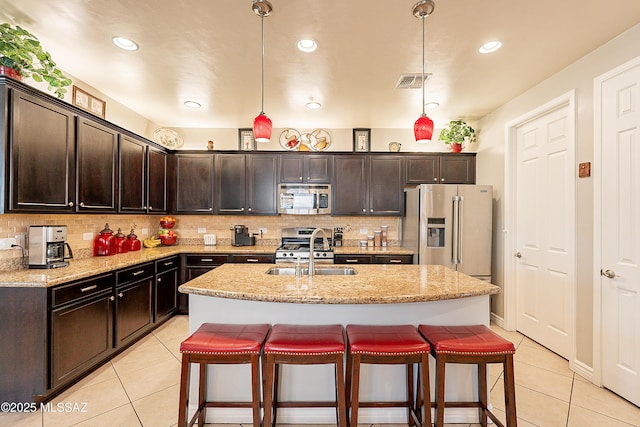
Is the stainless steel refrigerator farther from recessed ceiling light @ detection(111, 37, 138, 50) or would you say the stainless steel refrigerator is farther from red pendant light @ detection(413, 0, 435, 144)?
recessed ceiling light @ detection(111, 37, 138, 50)

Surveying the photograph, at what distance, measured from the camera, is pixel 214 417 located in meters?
1.96

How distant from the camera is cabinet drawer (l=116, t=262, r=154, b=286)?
2.88 m

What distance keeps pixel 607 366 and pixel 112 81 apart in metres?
5.27

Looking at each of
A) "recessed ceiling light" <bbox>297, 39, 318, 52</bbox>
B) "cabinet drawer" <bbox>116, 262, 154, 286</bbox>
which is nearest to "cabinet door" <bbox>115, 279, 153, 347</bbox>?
"cabinet drawer" <bbox>116, 262, 154, 286</bbox>

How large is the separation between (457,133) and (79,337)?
189 inches

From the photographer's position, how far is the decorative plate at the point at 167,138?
14.6ft

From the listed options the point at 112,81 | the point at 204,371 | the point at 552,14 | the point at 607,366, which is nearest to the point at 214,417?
the point at 204,371

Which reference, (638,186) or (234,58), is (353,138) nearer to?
(234,58)

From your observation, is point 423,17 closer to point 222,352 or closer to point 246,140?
point 222,352

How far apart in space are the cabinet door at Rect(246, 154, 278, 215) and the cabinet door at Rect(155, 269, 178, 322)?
1.34 m

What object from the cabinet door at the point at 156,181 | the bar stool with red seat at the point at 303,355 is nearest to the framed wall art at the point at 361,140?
the cabinet door at the point at 156,181

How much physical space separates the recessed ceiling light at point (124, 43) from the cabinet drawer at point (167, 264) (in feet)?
7.49

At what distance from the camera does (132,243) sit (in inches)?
150

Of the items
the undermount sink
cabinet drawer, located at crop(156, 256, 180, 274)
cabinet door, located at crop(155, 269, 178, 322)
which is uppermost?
the undermount sink
